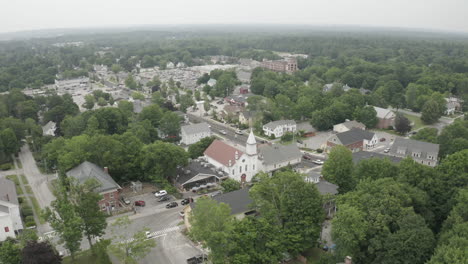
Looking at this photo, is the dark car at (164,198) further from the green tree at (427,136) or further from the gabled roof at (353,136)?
the green tree at (427,136)

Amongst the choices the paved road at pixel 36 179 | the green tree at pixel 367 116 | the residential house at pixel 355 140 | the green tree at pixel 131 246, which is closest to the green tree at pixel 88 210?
the green tree at pixel 131 246

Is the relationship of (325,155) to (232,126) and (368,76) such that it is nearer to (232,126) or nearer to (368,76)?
(232,126)

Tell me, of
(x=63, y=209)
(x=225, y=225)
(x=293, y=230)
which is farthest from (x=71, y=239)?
(x=293, y=230)

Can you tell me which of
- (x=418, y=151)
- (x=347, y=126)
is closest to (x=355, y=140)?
(x=347, y=126)

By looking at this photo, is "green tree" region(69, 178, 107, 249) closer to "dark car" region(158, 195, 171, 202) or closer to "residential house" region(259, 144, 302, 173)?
"dark car" region(158, 195, 171, 202)

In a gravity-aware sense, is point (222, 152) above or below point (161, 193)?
above

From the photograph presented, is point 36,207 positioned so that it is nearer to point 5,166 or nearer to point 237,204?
point 5,166
